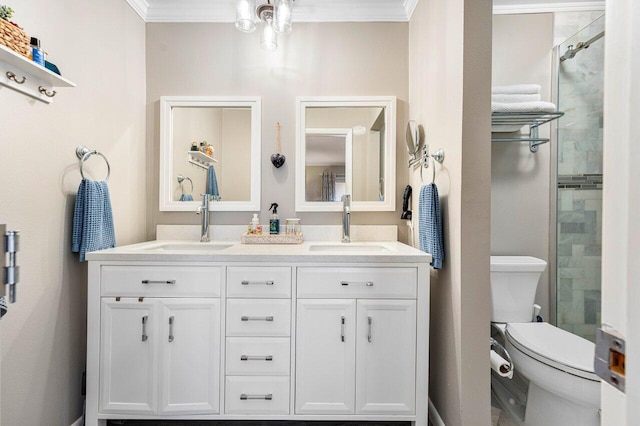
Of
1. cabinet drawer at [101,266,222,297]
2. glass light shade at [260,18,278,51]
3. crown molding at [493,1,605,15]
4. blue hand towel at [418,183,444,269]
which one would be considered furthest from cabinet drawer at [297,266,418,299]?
crown molding at [493,1,605,15]

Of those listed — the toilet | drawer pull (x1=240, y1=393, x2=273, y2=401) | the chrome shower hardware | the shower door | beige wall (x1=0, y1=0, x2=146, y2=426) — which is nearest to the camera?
the chrome shower hardware

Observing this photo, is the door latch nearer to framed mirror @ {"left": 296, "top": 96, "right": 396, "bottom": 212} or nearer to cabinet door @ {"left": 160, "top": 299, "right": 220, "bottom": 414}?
cabinet door @ {"left": 160, "top": 299, "right": 220, "bottom": 414}

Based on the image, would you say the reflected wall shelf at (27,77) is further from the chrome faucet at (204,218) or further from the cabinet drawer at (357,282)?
the cabinet drawer at (357,282)

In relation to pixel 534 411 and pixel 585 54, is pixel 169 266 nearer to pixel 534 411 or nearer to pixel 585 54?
pixel 534 411

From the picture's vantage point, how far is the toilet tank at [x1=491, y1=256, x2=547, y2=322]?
1.78 metres

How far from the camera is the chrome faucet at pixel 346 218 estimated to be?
1936 mm

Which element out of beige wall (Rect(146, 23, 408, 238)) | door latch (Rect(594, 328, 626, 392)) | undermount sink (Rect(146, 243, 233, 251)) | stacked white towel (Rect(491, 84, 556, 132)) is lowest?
undermount sink (Rect(146, 243, 233, 251))

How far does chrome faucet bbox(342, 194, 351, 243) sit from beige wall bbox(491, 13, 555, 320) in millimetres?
974

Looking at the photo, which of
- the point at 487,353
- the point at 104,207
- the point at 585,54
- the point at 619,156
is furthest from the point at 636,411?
the point at 585,54

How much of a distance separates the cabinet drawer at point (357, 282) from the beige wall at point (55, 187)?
112cm

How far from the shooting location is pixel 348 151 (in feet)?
6.63

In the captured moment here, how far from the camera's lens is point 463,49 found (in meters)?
1.23

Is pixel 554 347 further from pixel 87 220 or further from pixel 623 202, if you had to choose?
pixel 87 220

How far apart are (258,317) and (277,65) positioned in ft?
5.34
